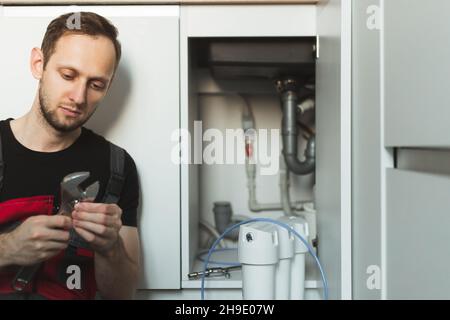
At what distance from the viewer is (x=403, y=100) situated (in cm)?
58

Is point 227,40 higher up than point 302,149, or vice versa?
point 227,40

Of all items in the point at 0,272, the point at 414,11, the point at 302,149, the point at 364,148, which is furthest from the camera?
the point at 302,149

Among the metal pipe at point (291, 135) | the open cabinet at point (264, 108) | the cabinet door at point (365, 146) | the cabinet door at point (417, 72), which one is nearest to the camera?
the cabinet door at point (417, 72)

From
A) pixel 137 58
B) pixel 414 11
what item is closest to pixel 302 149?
pixel 137 58

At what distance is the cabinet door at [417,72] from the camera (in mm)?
Answer: 475

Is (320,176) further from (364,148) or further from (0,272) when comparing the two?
(0,272)

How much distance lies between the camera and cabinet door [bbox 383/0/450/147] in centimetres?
48

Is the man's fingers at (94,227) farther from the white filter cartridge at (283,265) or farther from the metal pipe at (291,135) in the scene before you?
the metal pipe at (291,135)

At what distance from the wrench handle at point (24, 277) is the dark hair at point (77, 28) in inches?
16.7

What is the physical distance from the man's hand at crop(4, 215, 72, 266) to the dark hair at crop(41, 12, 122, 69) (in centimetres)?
33

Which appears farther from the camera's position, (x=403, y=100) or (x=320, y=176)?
(x=320, y=176)

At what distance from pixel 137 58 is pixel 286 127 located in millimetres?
433

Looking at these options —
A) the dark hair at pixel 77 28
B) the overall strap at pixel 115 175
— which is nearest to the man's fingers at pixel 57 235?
the overall strap at pixel 115 175

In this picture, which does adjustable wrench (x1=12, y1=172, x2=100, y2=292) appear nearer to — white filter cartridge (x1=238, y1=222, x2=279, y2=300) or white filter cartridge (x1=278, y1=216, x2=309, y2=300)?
white filter cartridge (x1=238, y1=222, x2=279, y2=300)
